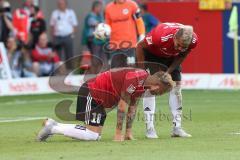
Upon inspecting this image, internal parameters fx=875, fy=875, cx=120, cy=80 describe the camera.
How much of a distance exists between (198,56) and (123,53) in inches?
256

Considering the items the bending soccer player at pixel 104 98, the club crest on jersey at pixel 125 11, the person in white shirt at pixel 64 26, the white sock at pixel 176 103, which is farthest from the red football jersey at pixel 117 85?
the person in white shirt at pixel 64 26

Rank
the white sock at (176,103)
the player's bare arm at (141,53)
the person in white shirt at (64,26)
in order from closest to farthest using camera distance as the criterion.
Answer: the player's bare arm at (141,53), the white sock at (176,103), the person in white shirt at (64,26)

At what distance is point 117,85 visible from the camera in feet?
41.5

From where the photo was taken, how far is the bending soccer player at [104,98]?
12.6 m

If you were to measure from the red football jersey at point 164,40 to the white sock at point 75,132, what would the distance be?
5.06 ft

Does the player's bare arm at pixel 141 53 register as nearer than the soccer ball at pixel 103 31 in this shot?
Yes

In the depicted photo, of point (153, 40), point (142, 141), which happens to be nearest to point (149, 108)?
point (142, 141)

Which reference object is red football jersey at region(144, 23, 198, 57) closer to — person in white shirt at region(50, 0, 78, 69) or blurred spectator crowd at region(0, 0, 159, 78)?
blurred spectator crowd at region(0, 0, 159, 78)

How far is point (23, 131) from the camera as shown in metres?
14.5

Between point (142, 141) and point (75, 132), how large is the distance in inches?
38.5

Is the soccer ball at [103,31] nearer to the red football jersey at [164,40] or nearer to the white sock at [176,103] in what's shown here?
the white sock at [176,103]

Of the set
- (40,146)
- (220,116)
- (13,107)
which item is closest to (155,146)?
(40,146)

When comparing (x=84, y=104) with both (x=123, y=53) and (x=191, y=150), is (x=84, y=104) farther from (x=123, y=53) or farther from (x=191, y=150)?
(x=123, y=53)

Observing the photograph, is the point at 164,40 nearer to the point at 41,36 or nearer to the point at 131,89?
the point at 131,89
